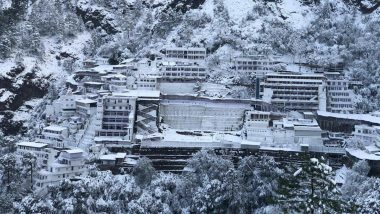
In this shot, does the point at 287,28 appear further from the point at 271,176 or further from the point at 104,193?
the point at 104,193

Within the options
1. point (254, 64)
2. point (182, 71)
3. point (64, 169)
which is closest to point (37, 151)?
point (64, 169)

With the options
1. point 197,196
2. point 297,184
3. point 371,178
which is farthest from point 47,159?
point 297,184

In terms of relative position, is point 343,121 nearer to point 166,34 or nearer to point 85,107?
point 85,107

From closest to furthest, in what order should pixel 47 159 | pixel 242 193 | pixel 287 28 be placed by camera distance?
pixel 242 193 → pixel 47 159 → pixel 287 28

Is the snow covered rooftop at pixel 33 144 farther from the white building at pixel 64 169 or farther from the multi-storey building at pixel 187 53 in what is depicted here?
the multi-storey building at pixel 187 53

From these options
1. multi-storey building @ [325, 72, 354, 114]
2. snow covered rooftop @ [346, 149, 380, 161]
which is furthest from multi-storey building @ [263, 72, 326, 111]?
snow covered rooftop @ [346, 149, 380, 161]

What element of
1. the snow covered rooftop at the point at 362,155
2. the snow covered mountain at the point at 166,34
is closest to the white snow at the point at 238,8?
the snow covered mountain at the point at 166,34
